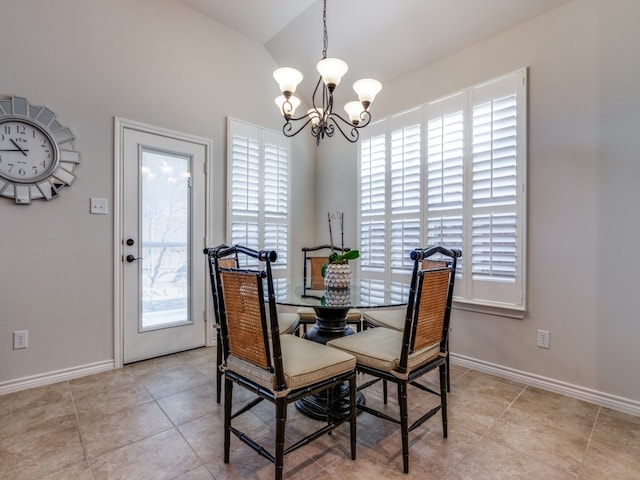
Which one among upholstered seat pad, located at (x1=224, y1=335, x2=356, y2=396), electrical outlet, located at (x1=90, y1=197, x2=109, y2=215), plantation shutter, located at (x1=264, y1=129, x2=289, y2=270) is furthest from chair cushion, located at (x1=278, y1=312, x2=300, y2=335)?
electrical outlet, located at (x1=90, y1=197, x2=109, y2=215)

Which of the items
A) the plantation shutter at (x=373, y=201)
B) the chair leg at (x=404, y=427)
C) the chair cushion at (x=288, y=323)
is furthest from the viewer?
the plantation shutter at (x=373, y=201)

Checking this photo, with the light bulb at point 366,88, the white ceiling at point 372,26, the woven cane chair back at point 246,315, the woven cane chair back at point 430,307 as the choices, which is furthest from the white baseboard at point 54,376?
the white ceiling at point 372,26

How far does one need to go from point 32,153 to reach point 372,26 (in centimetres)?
299

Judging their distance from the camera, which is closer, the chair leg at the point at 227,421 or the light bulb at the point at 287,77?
the chair leg at the point at 227,421

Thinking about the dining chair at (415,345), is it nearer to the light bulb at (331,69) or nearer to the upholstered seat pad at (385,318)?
the upholstered seat pad at (385,318)

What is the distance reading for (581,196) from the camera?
2309mm

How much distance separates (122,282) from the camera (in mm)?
2857

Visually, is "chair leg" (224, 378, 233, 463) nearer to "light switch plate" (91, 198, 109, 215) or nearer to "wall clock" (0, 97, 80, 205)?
"light switch plate" (91, 198, 109, 215)

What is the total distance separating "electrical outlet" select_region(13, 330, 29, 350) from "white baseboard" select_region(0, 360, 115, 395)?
0.23 m

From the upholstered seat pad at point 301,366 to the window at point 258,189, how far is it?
6.72ft

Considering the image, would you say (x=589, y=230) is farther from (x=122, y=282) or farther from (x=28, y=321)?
(x=28, y=321)

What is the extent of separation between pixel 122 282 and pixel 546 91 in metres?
3.68

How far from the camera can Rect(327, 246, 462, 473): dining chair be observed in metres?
1.59

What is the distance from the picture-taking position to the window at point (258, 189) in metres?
3.53
